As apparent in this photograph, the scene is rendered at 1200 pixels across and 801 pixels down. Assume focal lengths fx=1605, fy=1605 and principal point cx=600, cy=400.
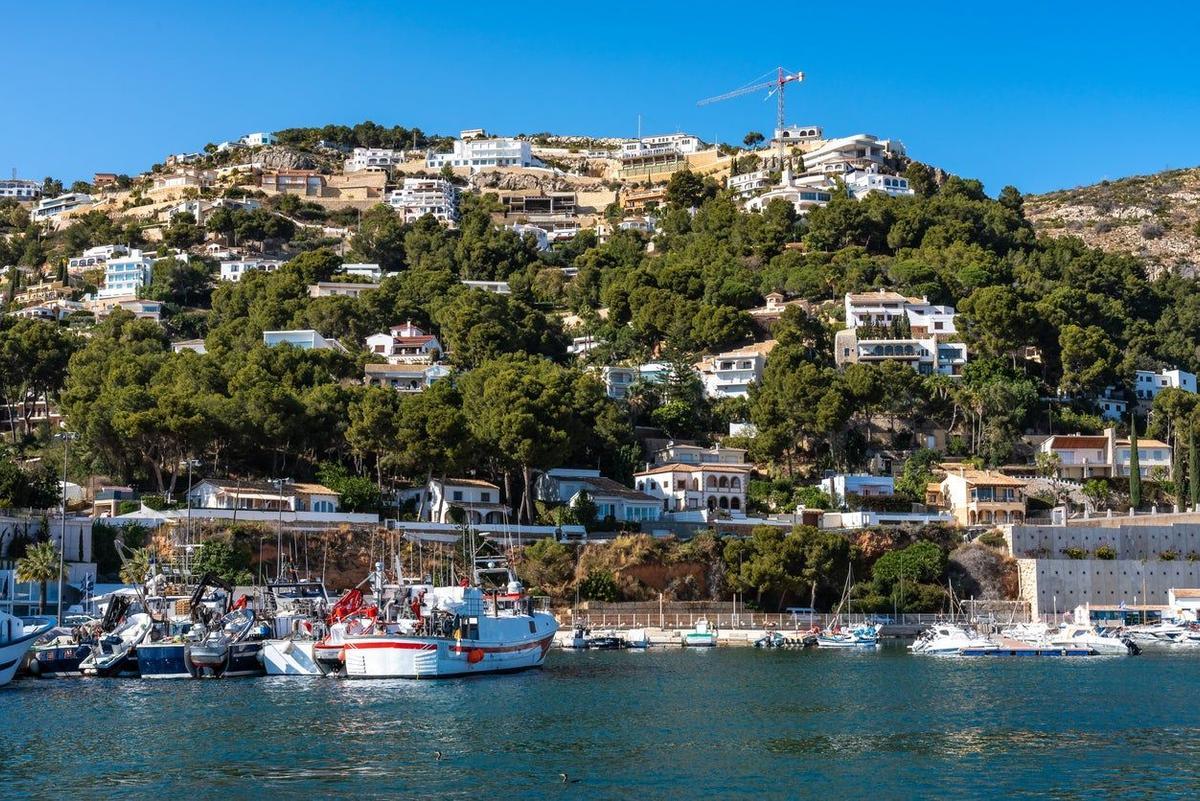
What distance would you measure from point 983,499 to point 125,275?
221 feet

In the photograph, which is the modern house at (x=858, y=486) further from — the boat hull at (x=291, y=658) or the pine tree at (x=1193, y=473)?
the boat hull at (x=291, y=658)

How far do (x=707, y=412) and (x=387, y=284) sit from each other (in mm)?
27026

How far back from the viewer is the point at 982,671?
55.2m

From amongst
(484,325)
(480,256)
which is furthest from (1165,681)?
(480,256)

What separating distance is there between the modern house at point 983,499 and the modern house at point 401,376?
2833 cm

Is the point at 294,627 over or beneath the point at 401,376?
beneath

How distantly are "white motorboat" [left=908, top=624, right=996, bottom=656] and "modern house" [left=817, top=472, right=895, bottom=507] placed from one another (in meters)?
13.8

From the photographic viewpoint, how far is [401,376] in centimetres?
8944

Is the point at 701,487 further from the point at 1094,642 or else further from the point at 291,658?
the point at 291,658

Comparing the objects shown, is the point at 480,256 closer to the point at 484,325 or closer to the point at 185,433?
the point at 484,325

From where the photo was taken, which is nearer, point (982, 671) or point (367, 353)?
point (982, 671)

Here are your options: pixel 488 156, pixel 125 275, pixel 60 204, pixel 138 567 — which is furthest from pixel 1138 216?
pixel 138 567

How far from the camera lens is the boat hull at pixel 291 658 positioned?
5066 cm

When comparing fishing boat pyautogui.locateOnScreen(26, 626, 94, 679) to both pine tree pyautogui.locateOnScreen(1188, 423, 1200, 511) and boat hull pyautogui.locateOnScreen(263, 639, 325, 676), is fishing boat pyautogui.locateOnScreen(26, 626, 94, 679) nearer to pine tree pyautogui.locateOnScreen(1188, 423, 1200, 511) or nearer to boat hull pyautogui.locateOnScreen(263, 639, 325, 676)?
boat hull pyautogui.locateOnScreen(263, 639, 325, 676)
